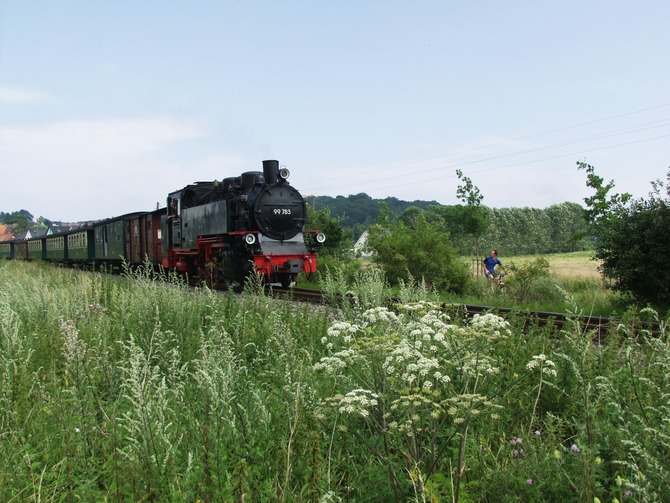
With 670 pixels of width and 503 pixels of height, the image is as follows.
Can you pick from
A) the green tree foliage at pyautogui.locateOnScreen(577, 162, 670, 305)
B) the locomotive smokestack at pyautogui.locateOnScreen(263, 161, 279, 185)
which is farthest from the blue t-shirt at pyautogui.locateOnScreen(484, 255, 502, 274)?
the locomotive smokestack at pyautogui.locateOnScreen(263, 161, 279, 185)

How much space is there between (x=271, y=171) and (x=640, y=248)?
404 inches

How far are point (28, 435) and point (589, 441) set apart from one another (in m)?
3.69

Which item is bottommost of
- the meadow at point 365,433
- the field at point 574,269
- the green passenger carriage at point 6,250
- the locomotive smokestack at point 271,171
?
the field at point 574,269

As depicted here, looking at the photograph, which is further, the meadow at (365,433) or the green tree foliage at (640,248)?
the green tree foliage at (640,248)

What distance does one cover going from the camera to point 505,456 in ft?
12.0

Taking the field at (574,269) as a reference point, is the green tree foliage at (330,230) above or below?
above

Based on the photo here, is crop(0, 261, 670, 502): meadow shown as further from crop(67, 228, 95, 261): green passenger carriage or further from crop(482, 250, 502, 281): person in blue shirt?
crop(67, 228, 95, 261): green passenger carriage

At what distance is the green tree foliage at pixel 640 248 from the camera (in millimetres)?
12055

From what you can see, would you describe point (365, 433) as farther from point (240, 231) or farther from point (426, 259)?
point (426, 259)

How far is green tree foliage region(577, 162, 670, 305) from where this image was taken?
475 inches

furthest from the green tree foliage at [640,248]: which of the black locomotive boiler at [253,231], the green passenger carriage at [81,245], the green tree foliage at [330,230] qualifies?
the green passenger carriage at [81,245]

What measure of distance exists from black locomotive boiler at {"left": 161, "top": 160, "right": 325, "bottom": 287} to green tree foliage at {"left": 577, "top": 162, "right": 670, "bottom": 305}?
786 cm

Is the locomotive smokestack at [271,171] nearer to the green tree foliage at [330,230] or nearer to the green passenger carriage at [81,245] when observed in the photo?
the green tree foliage at [330,230]

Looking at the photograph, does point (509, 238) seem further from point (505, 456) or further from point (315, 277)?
point (505, 456)
